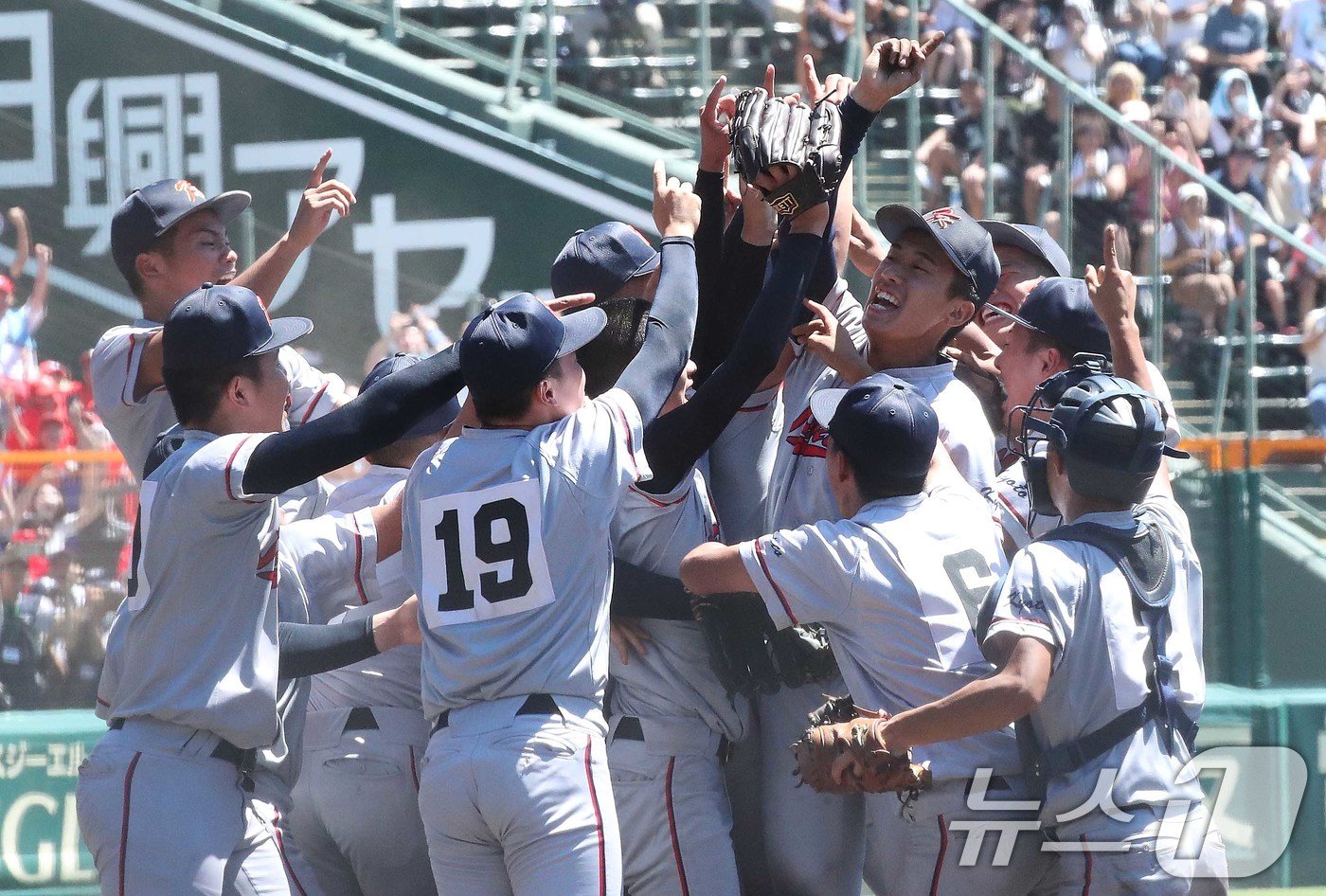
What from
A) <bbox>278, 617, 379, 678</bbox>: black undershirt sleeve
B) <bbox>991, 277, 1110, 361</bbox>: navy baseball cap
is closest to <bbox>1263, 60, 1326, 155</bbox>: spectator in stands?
<bbox>991, 277, 1110, 361</bbox>: navy baseball cap

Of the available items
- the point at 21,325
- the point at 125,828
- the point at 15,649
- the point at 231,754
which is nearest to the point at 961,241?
the point at 231,754

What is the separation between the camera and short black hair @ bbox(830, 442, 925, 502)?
10.3 ft

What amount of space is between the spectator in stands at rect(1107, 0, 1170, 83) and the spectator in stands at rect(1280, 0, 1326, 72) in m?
0.93

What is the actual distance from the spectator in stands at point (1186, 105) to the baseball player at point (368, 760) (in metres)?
7.70

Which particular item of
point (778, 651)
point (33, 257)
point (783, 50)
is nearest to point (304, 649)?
point (778, 651)

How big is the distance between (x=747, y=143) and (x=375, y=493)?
1324 mm

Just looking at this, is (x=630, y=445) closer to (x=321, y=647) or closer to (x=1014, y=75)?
(x=321, y=647)

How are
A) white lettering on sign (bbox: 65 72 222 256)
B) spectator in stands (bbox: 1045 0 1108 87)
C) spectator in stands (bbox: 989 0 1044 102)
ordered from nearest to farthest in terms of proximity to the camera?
spectator in stands (bbox: 989 0 1044 102) → white lettering on sign (bbox: 65 72 222 256) → spectator in stands (bbox: 1045 0 1108 87)

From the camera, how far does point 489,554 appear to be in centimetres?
302

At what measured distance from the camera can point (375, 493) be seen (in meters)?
3.88

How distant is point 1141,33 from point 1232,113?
0.86 m

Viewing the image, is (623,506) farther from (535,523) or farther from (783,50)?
(783,50)

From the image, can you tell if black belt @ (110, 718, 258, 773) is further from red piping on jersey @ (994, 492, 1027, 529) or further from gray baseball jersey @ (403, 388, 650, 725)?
red piping on jersey @ (994, 492, 1027, 529)

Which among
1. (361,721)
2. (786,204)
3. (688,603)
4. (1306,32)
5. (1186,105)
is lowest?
(361,721)
